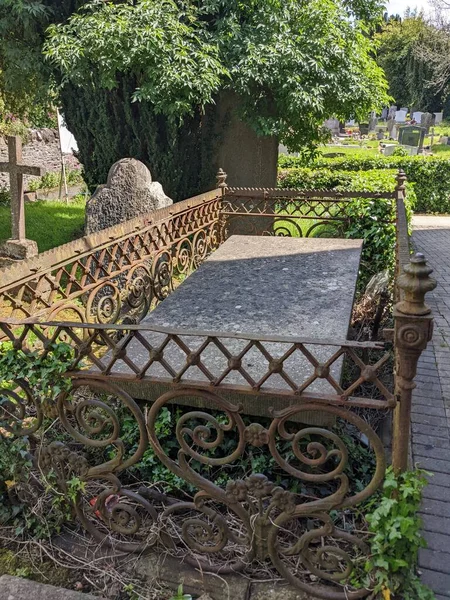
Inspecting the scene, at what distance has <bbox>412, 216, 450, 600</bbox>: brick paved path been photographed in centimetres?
211

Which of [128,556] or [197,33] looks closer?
[128,556]

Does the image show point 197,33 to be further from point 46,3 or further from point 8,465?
point 8,465

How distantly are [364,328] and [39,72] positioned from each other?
579cm

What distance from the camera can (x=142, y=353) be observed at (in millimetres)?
2719

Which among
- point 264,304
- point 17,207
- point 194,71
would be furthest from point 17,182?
point 264,304

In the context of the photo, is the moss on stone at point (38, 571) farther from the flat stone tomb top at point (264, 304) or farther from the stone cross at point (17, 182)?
the stone cross at point (17, 182)

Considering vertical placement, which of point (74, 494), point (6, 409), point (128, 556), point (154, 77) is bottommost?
point (128, 556)

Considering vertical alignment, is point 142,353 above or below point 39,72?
below

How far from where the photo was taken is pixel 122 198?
497 centimetres

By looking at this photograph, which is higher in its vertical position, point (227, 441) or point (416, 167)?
point (416, 167)

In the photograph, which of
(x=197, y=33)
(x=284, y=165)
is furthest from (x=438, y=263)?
(x=284, y=165)

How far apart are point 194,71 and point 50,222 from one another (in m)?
4.82

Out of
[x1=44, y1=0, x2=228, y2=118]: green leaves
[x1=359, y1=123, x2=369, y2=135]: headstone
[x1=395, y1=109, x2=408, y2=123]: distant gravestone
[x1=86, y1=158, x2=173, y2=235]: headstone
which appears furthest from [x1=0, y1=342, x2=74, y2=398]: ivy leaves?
[x1=395, y1=109, x2=408, y2=123]: distant gravestone

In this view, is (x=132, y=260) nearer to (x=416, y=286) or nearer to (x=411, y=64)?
(x=416, y=286)
